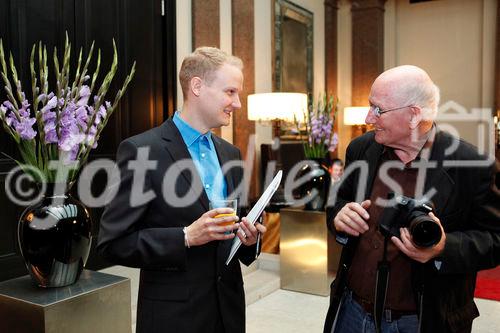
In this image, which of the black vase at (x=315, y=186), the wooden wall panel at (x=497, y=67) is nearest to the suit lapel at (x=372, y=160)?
the black vase at (x=315, y=186)

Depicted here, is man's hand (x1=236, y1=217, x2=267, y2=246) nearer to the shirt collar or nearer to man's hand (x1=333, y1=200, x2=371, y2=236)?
man's hand (x1=333, y1=200, x2=371, y2=236)

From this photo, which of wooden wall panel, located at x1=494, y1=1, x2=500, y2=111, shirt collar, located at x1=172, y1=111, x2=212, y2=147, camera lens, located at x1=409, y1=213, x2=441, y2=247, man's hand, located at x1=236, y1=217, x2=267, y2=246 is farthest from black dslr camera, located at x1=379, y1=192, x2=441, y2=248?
wooden wall panel, located at x1=494, y1=1, x2=500, y2=111

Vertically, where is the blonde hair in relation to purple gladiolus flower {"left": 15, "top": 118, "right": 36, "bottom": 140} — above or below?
above

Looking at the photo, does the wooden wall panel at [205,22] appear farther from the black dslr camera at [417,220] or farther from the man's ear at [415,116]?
the black dslr camera at [417,220]

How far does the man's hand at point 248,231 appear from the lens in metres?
1.44

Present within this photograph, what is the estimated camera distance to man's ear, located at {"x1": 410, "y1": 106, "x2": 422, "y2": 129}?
1564 mm

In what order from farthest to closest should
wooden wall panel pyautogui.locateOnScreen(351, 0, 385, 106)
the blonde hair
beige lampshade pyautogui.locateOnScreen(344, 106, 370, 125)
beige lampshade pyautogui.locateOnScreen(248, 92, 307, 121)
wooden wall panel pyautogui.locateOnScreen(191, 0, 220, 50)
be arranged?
1. wooden wall panel pyautogui.locateOnScreen(351, 0, 385, 106)
2. beige lampshade pyautogui.locateOnScreen(344, 106, 370, 125)
3. wooden wall panel pyautogui.locateOnScreen(191, 0, 220, 50)
4. beige lampshade pyautogui.locateOnScreen(248, 92, 307, 121)
5. the blonde hair

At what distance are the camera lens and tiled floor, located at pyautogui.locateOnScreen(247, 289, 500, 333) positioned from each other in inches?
77.8

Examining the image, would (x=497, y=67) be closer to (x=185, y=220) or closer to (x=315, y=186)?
(x=315, y=186)

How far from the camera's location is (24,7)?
3252mm

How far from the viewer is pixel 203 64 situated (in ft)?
5.37

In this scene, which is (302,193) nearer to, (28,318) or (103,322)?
(103,322)

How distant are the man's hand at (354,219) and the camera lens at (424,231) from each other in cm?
17

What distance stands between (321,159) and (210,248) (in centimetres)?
242
